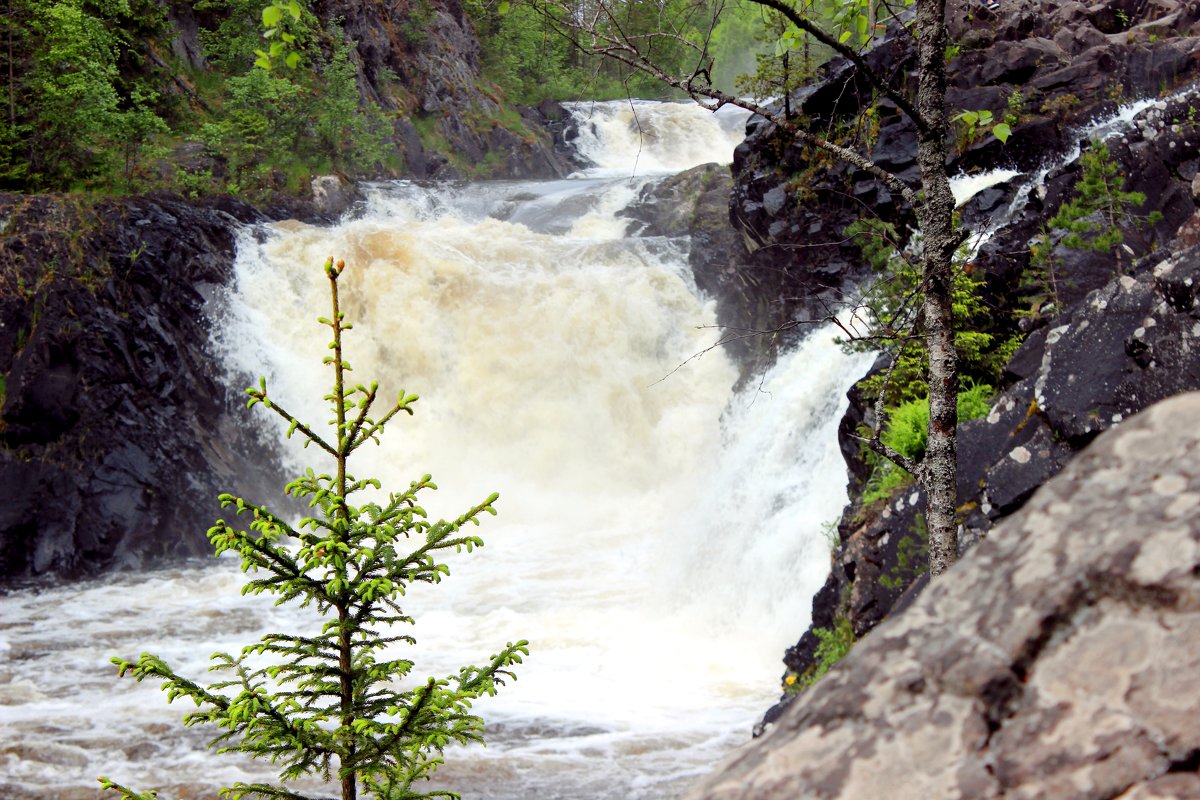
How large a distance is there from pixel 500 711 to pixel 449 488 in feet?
27.6

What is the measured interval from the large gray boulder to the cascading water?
6700 mm

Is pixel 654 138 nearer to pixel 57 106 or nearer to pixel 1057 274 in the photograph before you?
pixel 57 106

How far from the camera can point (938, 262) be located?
12.6ft

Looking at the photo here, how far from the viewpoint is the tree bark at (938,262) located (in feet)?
12.5

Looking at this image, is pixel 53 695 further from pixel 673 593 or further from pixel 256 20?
pixel 256 20

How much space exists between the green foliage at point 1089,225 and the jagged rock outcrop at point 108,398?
13.0m

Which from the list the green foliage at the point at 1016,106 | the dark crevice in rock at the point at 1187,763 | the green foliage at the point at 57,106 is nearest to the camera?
the dark crevice in rock at the point at 1187,763

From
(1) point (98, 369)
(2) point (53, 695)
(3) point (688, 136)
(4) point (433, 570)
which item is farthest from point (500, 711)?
(3) point (688, 136)

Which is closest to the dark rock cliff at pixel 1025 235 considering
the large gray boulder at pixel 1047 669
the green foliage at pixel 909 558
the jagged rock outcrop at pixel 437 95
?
the green foliage at pixel 909 558

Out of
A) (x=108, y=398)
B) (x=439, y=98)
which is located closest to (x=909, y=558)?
(x=108, y=398)

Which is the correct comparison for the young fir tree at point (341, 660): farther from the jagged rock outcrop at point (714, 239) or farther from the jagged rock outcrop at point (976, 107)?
the jagged rock outcrop at point (714, 239)

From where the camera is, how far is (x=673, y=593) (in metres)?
12.1

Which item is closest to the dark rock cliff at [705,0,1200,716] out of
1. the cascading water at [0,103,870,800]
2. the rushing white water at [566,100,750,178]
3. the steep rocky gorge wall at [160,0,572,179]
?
the cascading water at [0,103,870,800]

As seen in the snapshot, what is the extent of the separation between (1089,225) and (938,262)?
6.86 m
